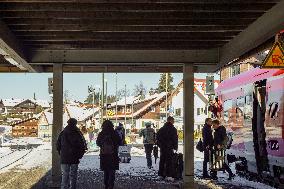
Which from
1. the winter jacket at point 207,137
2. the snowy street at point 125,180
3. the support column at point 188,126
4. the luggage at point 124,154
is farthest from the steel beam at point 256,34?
the luggage at point 124,154

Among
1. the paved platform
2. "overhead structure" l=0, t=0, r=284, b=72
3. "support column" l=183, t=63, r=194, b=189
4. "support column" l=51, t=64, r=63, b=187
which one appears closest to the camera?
"overhead structure" l=0, t=0, r=284, b=72

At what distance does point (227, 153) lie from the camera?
17719 mm

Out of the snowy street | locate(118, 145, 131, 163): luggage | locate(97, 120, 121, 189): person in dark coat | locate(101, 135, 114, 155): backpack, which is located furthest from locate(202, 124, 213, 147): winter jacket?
locate(118, 145, 131, 163): luggage

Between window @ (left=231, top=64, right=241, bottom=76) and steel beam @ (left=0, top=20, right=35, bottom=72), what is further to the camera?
window @ (left=231, top=64, right=241, bottom=76)

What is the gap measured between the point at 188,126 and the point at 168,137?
5.39 ft

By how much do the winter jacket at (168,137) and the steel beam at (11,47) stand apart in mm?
4466

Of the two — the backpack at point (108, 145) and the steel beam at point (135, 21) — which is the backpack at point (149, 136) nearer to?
the backpack at point (108, 145)

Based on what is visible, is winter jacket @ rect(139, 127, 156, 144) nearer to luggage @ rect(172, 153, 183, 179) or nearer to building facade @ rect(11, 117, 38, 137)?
luggage @ rect(172, 153, 183, 179)

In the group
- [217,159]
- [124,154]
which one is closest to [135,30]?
[217,159]

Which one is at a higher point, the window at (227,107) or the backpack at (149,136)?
the window at (227,107)

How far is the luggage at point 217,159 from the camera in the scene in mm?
16062

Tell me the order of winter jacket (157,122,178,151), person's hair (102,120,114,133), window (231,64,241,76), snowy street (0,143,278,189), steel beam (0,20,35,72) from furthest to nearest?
window (231,64,241,76) < winter jacket (157,122,178,151) < snowy street (0,143,278,189) < person's hair (102,120,114,133) < steel beam (0,20,35,72)

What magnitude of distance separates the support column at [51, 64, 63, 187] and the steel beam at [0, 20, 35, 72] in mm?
922

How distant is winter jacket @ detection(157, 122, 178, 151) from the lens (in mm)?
15586
